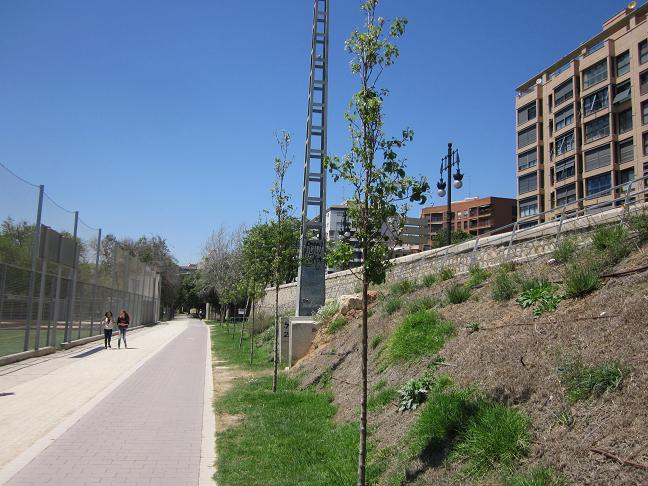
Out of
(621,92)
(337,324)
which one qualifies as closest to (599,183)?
(621,92)

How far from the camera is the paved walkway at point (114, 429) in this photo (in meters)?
5.97

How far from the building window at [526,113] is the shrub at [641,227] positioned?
215 ft

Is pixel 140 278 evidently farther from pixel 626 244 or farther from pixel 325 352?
pixel 626 244

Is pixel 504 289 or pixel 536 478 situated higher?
pixel 504 289

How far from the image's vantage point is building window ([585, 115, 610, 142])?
54744mm

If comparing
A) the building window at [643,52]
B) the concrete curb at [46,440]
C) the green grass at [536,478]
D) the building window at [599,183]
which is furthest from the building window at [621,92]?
the green grass at [536,478]

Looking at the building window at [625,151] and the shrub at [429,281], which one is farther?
the building window at [625,151]

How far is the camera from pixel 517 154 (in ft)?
233

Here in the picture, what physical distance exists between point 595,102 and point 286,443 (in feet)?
195

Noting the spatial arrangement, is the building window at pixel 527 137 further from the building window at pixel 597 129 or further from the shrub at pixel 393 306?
the shrub at pixel 393 306

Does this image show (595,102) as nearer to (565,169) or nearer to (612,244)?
(565,169)

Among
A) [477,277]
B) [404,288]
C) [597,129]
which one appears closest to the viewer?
[477,277]

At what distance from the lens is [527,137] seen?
226 feet

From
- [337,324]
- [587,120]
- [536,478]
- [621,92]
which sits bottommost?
[536,478]
